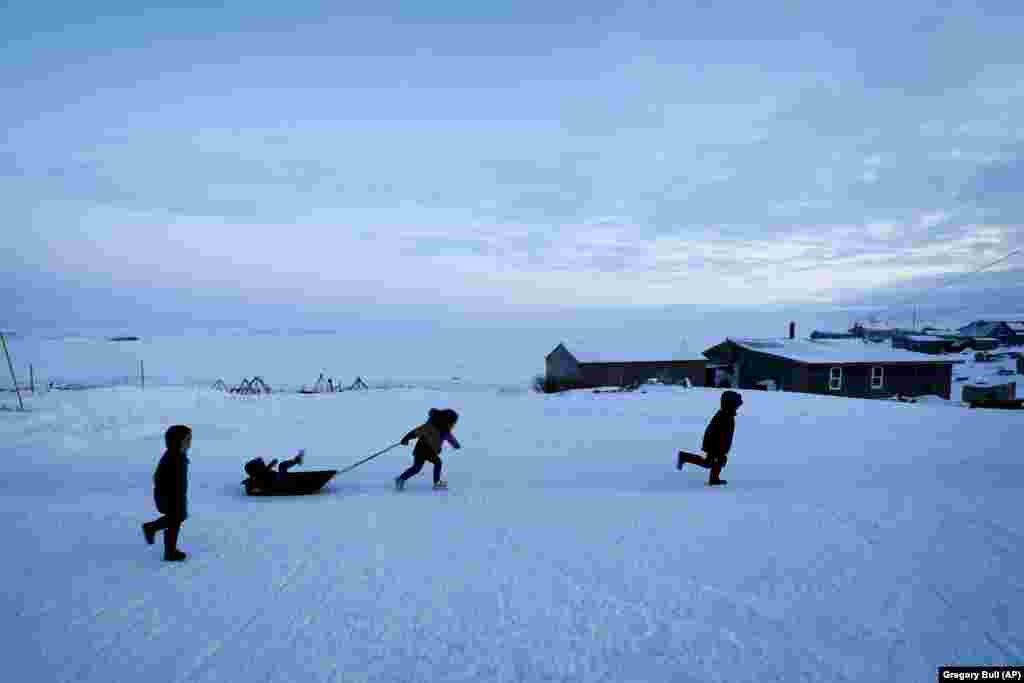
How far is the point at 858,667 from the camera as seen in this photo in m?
4.08

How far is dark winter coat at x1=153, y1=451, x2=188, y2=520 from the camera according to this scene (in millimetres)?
6168

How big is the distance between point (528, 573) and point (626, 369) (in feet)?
109

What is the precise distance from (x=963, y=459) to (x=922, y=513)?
6462mm

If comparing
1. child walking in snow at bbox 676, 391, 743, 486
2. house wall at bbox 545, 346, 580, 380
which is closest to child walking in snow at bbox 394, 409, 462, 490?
child walking in snow at bbox 676, 391, 743, 486

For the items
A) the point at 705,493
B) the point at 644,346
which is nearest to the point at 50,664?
the point at 705,493

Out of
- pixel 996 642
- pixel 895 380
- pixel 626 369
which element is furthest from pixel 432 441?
pixel 895 380

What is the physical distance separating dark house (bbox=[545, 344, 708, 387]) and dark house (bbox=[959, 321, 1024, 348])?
84.8m

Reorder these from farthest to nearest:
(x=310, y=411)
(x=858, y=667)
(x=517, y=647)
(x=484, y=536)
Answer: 1. (x=310, y=411)
2. (x=484, y=536)
3. (x=517, y=647)
4. (x=858, y=667)

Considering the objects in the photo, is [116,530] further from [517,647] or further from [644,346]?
[644,346]

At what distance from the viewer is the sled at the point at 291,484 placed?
921 cm

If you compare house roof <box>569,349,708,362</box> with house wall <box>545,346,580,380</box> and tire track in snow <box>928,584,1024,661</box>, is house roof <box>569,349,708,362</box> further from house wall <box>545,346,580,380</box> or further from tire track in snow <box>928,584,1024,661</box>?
tire track in snow <box>928,584,1024,661</box>

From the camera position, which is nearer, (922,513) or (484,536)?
(484,536)

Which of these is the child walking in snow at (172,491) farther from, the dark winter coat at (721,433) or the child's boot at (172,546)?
the dark winter coat at (721,433)

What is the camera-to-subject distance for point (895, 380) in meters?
35.2
